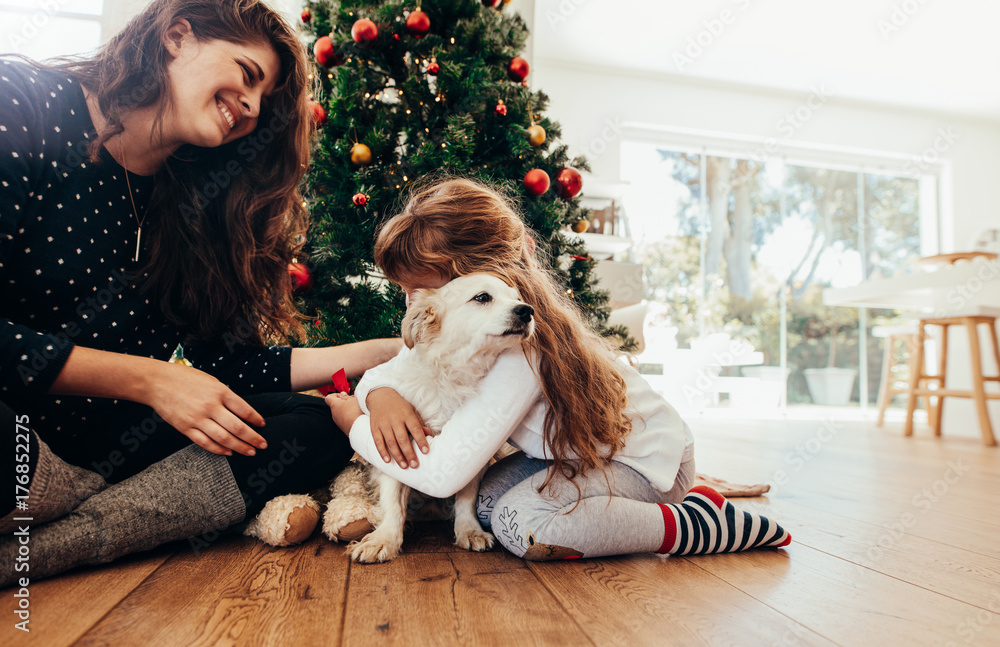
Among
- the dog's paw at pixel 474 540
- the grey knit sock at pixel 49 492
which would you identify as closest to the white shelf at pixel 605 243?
the dog's paw at pixel 474 540

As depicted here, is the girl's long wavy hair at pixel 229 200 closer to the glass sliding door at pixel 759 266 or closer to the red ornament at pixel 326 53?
the red ornament at pixel 326 53

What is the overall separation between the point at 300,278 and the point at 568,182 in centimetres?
99

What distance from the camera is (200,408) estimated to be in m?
1.09

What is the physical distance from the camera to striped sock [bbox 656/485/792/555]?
1248 millimetres

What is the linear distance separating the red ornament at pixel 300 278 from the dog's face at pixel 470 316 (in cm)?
78

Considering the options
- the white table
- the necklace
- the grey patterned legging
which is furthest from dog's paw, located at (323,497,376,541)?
the white table

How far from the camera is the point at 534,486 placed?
1.27 m

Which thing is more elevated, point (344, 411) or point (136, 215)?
point (136, 215)

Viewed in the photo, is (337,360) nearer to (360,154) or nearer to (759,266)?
(360,154)

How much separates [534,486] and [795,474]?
5.63 feet

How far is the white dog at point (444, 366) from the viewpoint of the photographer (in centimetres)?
122

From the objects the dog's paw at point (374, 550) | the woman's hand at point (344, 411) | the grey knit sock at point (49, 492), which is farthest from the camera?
the woman's hand at point (344, 411)

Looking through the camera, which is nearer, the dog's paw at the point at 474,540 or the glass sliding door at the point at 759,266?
the dog's paw at the point at 474,540

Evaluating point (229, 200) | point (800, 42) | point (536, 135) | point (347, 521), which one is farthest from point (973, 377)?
point (229, 200)
